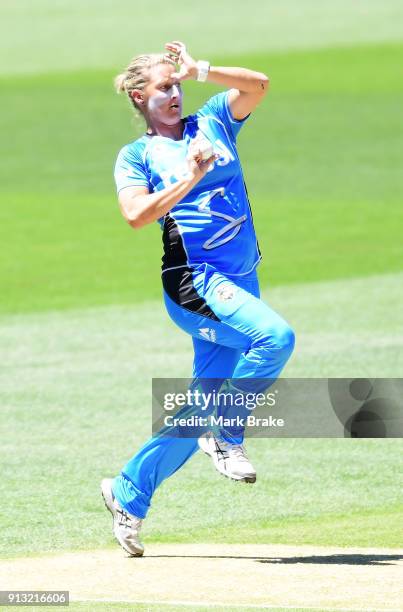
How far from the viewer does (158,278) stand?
21.2m

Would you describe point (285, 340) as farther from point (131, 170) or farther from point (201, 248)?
point (131, 170)

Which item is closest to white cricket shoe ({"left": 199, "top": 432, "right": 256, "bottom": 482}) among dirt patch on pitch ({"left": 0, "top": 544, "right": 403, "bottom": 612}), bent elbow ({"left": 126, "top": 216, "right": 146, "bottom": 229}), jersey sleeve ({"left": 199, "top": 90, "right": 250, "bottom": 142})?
dirt patch on pitch ({"left": 0, "top": 544, "right": 403, "bottom": 612})

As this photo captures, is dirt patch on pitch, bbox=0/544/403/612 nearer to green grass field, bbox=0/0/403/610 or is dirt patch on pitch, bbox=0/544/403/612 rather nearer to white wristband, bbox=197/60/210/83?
green grass field, bbox=0/0/403/610

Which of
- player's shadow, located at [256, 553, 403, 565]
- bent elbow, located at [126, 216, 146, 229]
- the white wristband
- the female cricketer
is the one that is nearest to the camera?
bent elbow, located at [126, 216, 146, 229]

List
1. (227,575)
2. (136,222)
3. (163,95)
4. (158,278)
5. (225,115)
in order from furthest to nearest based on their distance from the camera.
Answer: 1. (158,278)
2. (225,115)
3. (163,95)
4. (136,222)
5. (227,575)

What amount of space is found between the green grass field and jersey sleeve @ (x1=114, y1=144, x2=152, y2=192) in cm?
34

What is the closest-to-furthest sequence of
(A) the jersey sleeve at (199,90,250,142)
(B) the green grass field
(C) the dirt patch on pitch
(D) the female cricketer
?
(C) the dirt patch on pitch < (D) the female cricketer < (A) the jersey sleeve at (199,90,250,142) < (B) the green grass field

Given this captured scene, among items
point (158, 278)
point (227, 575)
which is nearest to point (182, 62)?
point (227, 575)

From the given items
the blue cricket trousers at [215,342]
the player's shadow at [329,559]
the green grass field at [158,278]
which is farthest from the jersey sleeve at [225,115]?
the player's shadow at [329,559]

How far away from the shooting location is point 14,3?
58812 millimetres

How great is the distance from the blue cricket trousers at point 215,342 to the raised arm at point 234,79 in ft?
3.39

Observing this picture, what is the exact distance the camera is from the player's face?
8.82m

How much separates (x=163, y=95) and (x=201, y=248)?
93 cm

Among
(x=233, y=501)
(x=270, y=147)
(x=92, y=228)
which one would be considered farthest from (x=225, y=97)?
(x=270, y=147)
